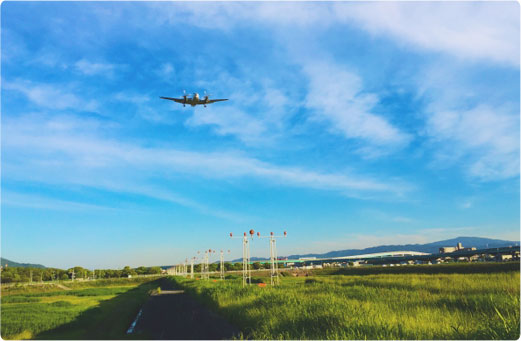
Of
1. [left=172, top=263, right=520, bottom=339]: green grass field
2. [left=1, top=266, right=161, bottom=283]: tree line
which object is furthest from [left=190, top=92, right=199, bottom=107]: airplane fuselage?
[left=1, top=266, right=161, bottom=283]: tree line

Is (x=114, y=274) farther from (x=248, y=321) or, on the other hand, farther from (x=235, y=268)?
(x=248, y=321)

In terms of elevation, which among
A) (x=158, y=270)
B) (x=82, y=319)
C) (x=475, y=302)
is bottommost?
(x=158, y=270)

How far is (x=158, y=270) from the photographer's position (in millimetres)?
184750

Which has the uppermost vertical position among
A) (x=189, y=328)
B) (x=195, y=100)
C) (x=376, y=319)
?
(x=195, y=100)

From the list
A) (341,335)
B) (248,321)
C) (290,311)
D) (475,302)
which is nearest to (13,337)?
(248,321)

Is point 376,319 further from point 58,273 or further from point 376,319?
point 58,273

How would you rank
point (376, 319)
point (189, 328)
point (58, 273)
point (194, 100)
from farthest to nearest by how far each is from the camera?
point (58, 273) < point (194, 100) < point (189, 328) < point (376, 319)

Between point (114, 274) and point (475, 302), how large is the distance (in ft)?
584

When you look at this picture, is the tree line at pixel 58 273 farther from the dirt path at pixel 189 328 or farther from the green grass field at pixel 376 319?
the green grass field at pixel 376 319

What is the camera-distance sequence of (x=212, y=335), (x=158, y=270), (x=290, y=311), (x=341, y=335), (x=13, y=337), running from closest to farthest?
(x=341, y=335) < (x=290, y=311) < (x=212, y=335) < (x=13, y=337) < (x=158, y=270)

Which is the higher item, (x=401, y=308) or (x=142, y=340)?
(x=401, y=308)

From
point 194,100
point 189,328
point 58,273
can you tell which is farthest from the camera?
point 58,273

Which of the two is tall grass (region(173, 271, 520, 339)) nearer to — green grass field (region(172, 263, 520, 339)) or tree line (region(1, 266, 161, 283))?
green grass field (region(172, 263, 520, 339))

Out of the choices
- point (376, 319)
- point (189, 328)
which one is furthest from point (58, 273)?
point (376, 319)
